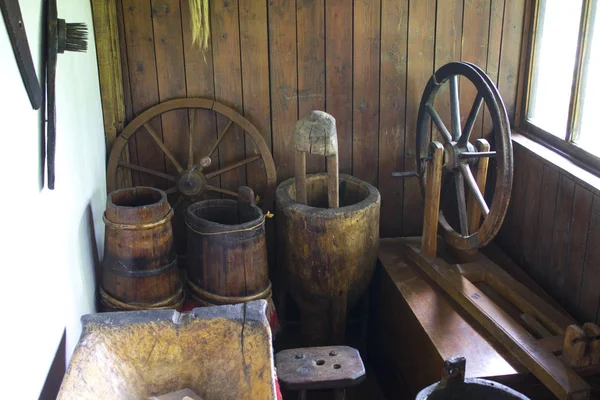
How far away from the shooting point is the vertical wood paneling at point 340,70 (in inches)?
124

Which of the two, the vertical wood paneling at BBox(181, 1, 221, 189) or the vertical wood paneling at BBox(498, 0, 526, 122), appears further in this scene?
the vertical wood paneling at BBox(498, 0, 526, 122)

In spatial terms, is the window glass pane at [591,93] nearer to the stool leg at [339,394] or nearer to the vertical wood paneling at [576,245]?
the vertical wood paneling at [576,245]

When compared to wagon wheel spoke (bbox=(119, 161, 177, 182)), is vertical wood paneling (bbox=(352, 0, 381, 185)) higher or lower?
higher

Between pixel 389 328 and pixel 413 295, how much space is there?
345 mm

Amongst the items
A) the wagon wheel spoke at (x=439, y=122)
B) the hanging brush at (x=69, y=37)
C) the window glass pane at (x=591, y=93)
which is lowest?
the wagon wheel spoke at (x=439, y=122)

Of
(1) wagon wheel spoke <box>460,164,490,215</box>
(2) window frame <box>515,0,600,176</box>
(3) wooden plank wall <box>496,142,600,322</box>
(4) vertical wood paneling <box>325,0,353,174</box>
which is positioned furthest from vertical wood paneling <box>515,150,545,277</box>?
(4) vertical wood paneling <box>325,0,353,174</box>

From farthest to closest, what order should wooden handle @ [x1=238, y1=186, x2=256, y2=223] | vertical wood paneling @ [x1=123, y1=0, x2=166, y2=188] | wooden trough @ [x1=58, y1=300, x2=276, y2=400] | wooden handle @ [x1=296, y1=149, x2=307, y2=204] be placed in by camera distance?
vertical wood paneling @ [x1=123, y1=0, x2=166, y2=188]
wooden handle @ [x1=296, y1=149, x2=307, y2=204]
wooden handle @ [x1=238, y1=186, x2=256, y2=223]
wooden trough @ [x1=58, y1=300, x2=276, y2=400]

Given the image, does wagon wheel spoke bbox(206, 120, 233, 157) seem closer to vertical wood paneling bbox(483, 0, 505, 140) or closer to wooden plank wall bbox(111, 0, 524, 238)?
wooden plank wall bbox(111, 0, 524, 238)

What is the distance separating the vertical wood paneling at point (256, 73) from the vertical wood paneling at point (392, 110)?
598 mm

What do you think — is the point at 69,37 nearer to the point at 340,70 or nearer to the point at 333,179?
the point at 333,179

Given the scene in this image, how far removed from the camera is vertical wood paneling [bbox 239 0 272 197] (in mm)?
3107

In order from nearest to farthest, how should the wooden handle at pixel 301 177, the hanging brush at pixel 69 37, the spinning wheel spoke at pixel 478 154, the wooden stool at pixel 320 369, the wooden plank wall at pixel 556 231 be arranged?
the hanging brush at pixel 69 37 → the wooden stool at pixel 320 369 → the wooden plank wall at pixel 556 231 → the spinning wheel spoke at pixel 478 154 → the wooden handle at pixel 301 177

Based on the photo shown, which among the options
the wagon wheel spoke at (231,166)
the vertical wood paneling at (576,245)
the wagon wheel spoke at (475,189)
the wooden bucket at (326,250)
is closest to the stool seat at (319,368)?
the wooden bucket at (326,250)

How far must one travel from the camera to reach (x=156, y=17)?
3064 mm
